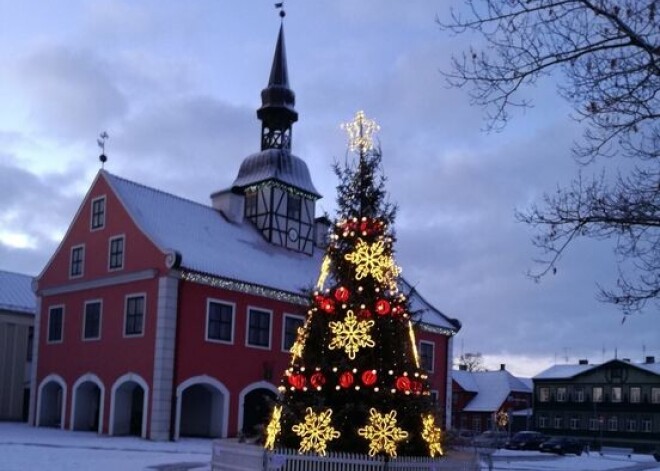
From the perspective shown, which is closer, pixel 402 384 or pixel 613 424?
pixel 402 384

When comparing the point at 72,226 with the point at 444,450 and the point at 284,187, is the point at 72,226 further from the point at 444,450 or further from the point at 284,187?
the point at 444,450

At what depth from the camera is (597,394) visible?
76000mm

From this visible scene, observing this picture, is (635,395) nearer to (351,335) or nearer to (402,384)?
(402,384)

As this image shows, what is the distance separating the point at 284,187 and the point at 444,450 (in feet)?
88.5

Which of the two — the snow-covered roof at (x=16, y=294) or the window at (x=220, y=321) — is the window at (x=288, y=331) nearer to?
the window at (x=220, y=321)

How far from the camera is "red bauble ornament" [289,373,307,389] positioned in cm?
1434

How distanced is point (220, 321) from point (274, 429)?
1862 cm

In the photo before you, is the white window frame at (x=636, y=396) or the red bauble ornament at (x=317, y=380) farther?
the white window frame at (x=636, y=396)

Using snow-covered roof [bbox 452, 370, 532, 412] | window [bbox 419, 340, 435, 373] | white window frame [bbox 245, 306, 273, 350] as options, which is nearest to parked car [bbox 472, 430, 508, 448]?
window [bbox 419, 340, 435, 373]

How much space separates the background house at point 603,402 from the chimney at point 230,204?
43.9 m

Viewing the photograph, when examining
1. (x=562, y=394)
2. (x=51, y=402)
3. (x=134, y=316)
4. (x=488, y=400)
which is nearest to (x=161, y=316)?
(x=134, y=316)

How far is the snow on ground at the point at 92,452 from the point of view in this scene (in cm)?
1847

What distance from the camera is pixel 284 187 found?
134ft

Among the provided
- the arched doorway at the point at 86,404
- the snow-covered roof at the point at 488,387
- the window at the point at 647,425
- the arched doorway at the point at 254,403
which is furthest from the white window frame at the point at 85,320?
the window at the point at 647,425
